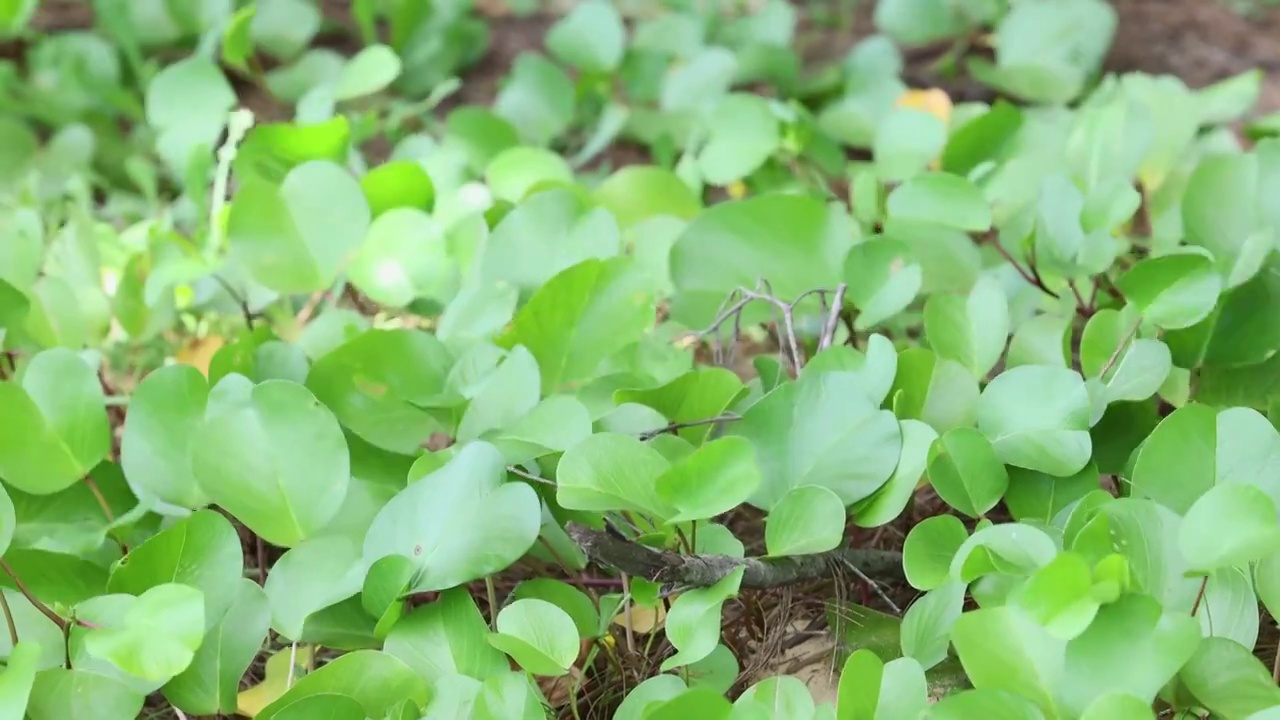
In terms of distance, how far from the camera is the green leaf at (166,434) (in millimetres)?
572

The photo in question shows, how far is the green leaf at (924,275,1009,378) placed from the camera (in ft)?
1.94

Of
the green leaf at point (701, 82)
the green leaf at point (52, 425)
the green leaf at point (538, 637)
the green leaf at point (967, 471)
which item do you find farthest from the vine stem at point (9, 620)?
the green leaf at point (701, 82)

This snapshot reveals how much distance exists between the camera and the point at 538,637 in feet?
1.48

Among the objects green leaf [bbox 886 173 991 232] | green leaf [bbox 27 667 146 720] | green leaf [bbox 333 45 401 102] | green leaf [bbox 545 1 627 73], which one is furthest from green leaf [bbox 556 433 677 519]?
green leaf [bbox 545 1 627 73]

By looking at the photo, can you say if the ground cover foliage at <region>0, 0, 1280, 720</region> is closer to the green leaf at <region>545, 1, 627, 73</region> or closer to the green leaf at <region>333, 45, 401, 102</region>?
the green leaf at <region>333, 45, 401, 102</region>

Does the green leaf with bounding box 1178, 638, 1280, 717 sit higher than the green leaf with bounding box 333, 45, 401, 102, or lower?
lower

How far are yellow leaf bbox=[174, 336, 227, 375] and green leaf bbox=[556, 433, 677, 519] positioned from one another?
0.48 meters

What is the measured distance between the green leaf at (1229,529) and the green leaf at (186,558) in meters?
0.43

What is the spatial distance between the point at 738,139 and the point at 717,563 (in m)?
0.58

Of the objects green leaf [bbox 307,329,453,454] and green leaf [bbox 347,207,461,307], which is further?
green leaf [bbox 347,207,461,307]

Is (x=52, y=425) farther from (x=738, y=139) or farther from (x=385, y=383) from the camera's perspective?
(x=738, y=139)

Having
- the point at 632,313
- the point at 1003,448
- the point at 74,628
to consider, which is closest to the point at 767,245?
the point at 632,313

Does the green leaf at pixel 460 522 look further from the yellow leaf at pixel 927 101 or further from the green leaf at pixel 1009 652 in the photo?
the yellow leaf at pixel 927 101

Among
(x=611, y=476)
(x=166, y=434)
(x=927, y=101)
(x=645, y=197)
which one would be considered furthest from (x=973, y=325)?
(x=927, y=101)
